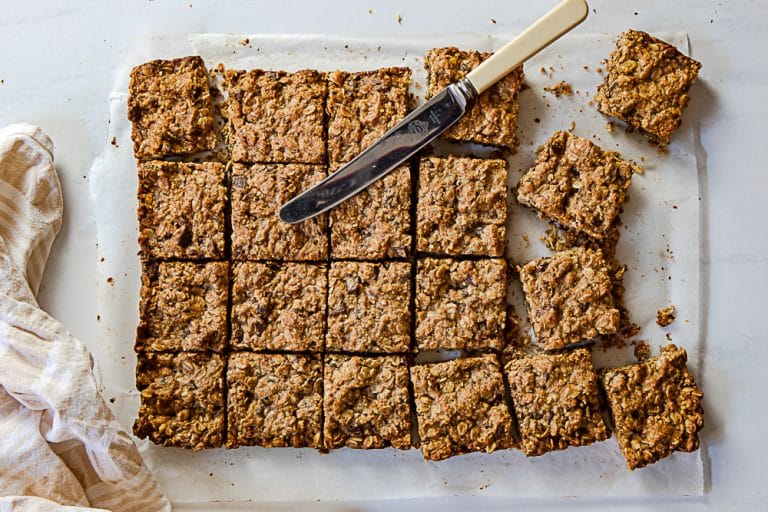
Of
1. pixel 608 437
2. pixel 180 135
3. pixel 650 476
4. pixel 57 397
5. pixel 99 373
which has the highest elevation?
pixel 180 135

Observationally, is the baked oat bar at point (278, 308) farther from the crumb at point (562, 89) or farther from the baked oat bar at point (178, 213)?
the crumb at point (562, 89)

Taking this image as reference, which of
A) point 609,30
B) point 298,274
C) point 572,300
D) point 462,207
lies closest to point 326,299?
point 298,274

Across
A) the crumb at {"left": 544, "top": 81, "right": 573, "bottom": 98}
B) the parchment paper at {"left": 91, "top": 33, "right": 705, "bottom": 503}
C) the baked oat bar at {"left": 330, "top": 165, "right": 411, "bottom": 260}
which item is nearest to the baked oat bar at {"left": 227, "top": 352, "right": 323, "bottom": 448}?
the parchment paper at {"left": 91, "top": 33, "right": 705, "bottom": 503}

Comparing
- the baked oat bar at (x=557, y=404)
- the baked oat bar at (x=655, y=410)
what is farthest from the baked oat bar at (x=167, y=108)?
the baked oat bar at (x=655, y=410)

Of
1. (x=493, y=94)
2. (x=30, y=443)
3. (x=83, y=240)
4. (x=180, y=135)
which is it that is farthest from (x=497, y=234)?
(x=30, y=443)

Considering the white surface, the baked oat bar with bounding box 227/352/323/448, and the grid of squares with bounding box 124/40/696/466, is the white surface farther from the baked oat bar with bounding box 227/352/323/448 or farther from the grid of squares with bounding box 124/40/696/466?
the baked oat bar with bounding box 227/352/323/448

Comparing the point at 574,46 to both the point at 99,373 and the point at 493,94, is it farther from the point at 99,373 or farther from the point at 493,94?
the point at 99,373
